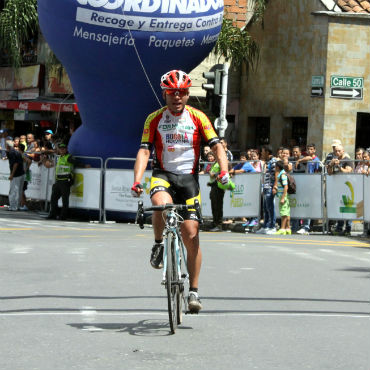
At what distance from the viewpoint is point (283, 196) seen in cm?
1944

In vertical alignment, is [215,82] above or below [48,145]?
above

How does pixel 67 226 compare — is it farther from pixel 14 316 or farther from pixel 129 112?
pixel 14 316

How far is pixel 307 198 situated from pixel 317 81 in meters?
7.50

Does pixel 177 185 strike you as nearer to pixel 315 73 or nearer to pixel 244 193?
pixel 244 193

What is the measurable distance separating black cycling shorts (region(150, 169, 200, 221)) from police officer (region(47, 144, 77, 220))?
14.2 meters

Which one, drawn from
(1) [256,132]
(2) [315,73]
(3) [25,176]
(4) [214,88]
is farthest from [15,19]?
(4) [214,88]

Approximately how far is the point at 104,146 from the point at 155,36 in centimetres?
283

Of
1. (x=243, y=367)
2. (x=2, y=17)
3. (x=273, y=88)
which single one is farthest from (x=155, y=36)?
(x=243, y=367)

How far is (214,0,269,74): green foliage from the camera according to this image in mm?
28578

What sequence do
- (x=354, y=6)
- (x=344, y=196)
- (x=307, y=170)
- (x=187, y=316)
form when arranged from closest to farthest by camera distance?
(x=187, y=316)
(x=344, y=196)
(x=307, y=170)
(x=354, y=6)

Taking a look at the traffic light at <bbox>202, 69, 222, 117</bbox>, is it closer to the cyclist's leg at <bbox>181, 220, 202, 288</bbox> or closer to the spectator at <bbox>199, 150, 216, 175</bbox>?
the spectator at <bbox>199, 150, 216, 175</bbox>

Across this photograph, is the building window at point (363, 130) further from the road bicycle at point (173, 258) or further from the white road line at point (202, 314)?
the road bicycle at point (173, 258)

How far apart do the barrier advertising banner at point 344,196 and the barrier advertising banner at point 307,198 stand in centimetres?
18

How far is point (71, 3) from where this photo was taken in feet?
70.0
